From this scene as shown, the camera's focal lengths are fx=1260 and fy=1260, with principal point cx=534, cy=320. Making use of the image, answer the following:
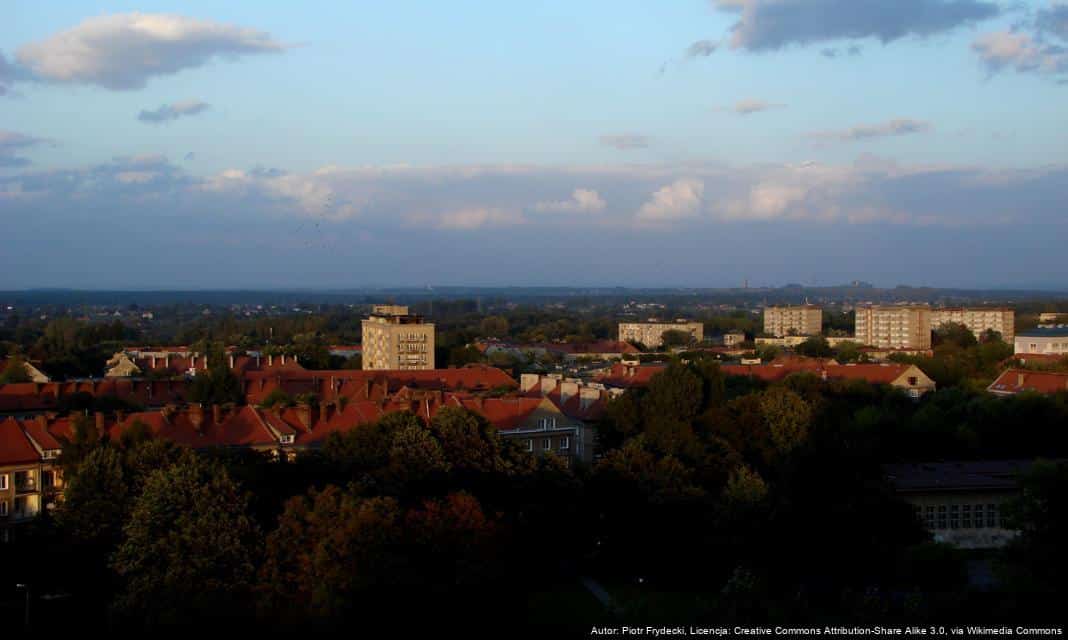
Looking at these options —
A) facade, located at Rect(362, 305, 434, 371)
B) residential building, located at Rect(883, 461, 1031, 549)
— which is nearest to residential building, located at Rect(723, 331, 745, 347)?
facade, located at Rect(362, 305, 434, 371)

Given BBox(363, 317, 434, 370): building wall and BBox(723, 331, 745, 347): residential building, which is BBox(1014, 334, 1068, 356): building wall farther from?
→ BBox(723, 331, 745, 347): residential building

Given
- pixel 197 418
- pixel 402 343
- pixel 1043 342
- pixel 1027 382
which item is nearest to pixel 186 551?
pixel 197 418

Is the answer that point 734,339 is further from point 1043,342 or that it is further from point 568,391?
point 568,391

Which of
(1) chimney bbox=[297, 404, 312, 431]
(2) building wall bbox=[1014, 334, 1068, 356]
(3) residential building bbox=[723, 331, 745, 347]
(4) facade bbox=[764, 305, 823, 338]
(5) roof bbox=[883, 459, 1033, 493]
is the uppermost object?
(1) chimney bbox=[297, 404, 312, 431]

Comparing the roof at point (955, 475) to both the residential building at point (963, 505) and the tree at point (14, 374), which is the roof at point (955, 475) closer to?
the residential building at point (963, 505)

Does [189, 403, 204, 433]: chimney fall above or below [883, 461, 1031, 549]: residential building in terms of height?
above
